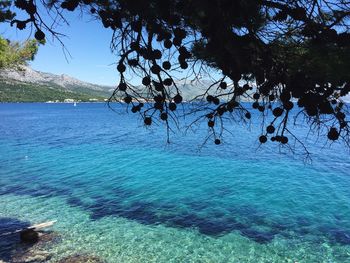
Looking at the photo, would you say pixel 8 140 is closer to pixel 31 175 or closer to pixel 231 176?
pixel 31 175

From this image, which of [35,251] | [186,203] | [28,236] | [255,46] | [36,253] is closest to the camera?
[255,46]

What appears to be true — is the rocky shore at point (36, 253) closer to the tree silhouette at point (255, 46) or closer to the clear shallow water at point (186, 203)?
the clear shallow water at point (186, 203)

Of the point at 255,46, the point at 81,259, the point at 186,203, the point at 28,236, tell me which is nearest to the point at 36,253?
the point at 28,236

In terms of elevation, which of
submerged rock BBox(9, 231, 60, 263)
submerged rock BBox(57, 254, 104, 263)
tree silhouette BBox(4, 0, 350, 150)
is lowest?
submerged rock BBox(9, 231, 60, 263)

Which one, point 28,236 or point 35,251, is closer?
point 35,251

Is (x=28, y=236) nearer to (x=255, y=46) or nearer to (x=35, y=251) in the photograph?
(x=35, y=251)

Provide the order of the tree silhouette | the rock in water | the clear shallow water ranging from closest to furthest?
the tree silhouette, the clear shallow water, the rock in water

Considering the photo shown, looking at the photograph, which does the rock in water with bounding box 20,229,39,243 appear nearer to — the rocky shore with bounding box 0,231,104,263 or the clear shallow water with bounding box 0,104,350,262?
the rocky shore with bounding box 0,231,104,263

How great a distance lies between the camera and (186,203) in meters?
18.0

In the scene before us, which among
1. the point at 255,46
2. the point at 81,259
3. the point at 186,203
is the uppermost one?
the point at 255,46

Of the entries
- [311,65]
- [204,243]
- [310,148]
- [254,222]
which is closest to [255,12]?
[311,65]

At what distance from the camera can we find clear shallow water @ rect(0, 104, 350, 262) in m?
12.4

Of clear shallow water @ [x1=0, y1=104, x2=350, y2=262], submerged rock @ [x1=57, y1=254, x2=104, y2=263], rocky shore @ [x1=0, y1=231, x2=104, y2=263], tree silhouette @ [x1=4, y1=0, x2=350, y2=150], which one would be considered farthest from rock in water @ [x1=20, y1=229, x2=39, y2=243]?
tree silhouette @ [x1=4, y1=0, x2=350, y2=150]

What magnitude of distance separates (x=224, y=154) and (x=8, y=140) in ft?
100
